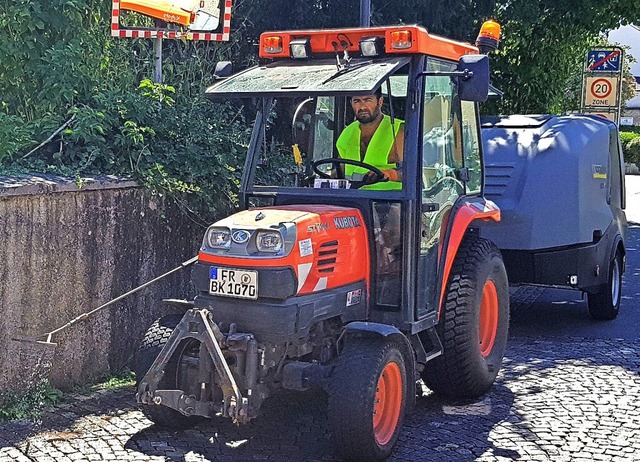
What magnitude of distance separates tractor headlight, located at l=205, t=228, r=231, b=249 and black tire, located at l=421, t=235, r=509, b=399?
171cm

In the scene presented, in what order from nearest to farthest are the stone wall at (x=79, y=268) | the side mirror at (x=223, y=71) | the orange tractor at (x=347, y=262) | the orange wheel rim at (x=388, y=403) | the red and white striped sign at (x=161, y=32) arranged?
the orange tractor at (x=347, y=262) < the orange wheel rim at (x=388, y=403) < the stone wall at (x=79, y=268) < the side mirror at (x=223, y=71) < the red and white striped sign at (x=161, y=32)

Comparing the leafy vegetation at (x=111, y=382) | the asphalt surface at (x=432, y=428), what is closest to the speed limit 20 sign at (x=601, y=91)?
the asphalt surface at (x=432, y=428)

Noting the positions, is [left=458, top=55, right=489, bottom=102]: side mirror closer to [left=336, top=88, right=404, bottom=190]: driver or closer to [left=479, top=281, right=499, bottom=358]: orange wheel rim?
[left=336, top=88, right=404, bottom=190]: driver

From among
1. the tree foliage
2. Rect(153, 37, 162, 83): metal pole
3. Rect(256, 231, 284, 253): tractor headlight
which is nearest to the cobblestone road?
Rect(256, 231, 284, 253): tractor headlight

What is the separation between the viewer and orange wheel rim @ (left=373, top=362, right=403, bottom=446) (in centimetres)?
533

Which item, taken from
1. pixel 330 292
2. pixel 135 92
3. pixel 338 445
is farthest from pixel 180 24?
pixel 338 445

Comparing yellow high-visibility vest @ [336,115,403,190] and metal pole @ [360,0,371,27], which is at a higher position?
metal pole @ [360,0,371,27]

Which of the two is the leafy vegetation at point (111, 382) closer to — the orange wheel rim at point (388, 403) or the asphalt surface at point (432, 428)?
the asphalt surface at point (432, 428)

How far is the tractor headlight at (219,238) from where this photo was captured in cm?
536

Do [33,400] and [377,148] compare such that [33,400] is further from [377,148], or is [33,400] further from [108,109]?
[377,148]

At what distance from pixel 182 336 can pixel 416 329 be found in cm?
147

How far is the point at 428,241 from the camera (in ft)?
19.9

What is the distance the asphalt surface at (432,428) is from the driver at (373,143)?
1554 mm

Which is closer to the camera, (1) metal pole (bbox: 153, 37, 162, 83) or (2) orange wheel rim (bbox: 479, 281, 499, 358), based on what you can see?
(2) orange wheel rim (bbox: 479, 281, 499, 358)
